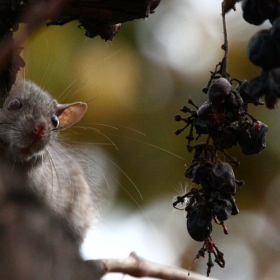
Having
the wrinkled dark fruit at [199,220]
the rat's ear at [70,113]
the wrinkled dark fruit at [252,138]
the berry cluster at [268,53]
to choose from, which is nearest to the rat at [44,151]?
the rat's ear at [70,113]

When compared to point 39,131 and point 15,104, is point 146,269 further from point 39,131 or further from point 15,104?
point 15,104

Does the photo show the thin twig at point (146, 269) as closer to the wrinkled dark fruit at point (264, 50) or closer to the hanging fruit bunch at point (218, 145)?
the hanging fruit bunch at point (218, 145)

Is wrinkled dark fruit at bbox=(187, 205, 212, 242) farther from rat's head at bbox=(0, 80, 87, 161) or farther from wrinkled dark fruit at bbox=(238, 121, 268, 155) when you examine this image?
rat's head at bbox=(0, 80, 87, 161)

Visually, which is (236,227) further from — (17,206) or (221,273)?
(17,206)

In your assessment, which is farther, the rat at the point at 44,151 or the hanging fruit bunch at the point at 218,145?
the rat at the point at 44,151

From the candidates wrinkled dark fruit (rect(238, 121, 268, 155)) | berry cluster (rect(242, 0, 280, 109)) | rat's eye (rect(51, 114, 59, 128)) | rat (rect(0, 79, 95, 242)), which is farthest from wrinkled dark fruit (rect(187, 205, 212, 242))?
rat's eye (rect(51, 114, 59, 128))

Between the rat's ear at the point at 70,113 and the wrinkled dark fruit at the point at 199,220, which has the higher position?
the rat's ear at the point at 70,113

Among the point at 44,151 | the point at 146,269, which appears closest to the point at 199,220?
the point at 146,269

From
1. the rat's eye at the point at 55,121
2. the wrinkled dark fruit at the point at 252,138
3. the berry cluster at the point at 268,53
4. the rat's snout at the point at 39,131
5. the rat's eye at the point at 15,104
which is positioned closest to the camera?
the berry cluster at the point at 268,53
